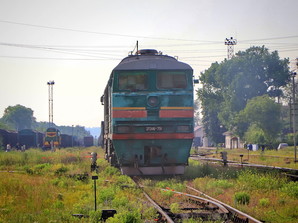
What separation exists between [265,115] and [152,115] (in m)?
42.9

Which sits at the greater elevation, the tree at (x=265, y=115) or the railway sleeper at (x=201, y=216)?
the tree at (x=265, y=115)

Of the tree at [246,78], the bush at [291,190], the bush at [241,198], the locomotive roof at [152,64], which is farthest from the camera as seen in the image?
the tree at [246,78]

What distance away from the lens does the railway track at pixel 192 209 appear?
8055 millimetres

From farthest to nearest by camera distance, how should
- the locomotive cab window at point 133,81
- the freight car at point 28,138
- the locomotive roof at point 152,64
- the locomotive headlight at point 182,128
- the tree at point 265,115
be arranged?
the tree at point 265,115 → the freight car at point 28,138 → the locomotive roof at point 152,64 → the locomotive cab window at point 133,81 → the locomotive headlight at point 182,128

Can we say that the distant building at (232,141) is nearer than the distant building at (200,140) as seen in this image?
Yes

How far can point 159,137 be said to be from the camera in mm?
14211

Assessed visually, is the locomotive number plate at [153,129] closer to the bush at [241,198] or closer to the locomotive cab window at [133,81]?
the locomotive cab window at [133,81]

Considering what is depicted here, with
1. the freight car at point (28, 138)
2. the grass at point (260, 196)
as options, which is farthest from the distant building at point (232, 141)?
the grass at point (260, 196)

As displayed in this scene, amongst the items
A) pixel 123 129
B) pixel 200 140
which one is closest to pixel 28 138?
pixel 123 129

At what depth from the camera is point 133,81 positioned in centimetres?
1465

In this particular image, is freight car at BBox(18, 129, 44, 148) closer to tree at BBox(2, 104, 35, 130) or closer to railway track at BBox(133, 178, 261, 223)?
railway track at BBox(133, 178, 261, 223)

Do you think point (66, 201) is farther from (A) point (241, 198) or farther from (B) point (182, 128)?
(B) point (182, 128)

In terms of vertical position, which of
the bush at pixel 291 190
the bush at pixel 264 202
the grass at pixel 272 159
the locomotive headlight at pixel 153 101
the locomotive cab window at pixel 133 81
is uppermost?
the locomotive cab window at pixel 133 81

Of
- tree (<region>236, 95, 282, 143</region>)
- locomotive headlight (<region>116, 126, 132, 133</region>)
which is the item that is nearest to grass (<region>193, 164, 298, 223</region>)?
locomotive headlight (<region>116, 126, 132, 133</region>)
